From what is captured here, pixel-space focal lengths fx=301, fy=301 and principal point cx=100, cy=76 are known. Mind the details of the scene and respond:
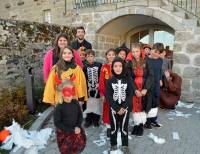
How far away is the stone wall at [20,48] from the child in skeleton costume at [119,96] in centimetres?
297

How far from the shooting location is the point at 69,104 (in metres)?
3.44

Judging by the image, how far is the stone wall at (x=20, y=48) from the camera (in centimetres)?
623

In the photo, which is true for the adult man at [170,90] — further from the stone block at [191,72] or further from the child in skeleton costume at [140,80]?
the child in skeleton costume at [140,80]

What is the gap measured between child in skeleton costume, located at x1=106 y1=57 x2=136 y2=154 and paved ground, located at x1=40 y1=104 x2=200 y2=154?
40 cm

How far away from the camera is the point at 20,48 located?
668cm

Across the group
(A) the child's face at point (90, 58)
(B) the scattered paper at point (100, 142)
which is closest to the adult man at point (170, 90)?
(A) the child's face at point (90, 58)

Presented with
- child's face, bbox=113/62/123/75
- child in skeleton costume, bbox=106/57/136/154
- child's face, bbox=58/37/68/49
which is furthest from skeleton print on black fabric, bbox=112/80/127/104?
child's face, bbox=58/37/68/49

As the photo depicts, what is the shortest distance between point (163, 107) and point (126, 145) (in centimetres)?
270

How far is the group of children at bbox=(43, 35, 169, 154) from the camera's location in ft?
11.4

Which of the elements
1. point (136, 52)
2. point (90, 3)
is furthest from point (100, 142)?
point (90, 3)

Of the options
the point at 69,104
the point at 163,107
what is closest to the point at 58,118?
→ the point at 69,104

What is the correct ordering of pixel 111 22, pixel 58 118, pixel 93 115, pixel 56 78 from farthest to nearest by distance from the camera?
1. pixel 111 22
2. pixel 93 115
3. pixel 56 78
4. pixel 58 118

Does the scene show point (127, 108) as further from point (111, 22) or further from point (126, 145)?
point (111, 22)

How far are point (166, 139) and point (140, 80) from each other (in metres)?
1.04
